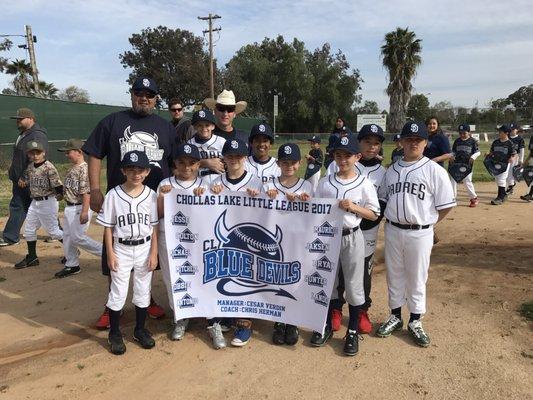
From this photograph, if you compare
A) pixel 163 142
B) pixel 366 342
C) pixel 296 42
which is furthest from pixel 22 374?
pixel 296 42

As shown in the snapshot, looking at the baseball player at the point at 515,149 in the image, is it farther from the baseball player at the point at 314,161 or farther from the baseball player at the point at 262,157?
the baseball player at the point at 262,157

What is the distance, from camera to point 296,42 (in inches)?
2003

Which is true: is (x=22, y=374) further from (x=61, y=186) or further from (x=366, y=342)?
(x=61, y=186)

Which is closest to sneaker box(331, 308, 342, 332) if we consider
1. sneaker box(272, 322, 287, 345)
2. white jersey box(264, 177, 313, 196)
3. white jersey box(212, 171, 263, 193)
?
sneaker box(272, 322, 287, 345)

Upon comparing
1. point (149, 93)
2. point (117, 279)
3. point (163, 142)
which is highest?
point (149, 93)

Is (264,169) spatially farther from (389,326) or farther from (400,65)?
(400,65)

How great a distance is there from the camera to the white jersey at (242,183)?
3.85m

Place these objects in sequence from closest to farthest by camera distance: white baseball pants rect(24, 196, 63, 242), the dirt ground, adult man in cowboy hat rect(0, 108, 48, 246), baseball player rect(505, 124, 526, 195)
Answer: the dirt ground, white baseball pants rect(24, 196, 63, 242), adult man in cowboy hat rect(0, 108, 48, 246), baseball player rect(505, 124, 526, 195)

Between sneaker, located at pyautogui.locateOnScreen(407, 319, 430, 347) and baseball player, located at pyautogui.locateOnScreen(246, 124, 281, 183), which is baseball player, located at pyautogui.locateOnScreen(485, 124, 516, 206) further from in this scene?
baseball player, located at pyautogui.locateOnScreen(246, 124, 281, 183)

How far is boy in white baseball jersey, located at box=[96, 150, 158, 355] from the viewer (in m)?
3.71

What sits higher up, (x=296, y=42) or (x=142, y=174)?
(x=296, y=42)

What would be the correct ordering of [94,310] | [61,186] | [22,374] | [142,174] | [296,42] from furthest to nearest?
1. [296,42]
2. [61,186]
3. [94,310]
4. [142,174]
5. [22,374]

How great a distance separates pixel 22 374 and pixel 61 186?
129 inches

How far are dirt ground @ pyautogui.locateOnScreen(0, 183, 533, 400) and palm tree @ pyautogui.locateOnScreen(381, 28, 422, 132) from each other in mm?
35844
